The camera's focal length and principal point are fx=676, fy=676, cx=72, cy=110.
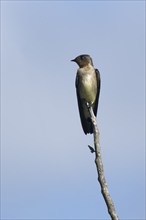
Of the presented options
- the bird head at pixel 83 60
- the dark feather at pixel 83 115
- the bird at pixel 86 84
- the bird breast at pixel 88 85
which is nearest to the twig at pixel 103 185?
the dark feather at pixel 83 115

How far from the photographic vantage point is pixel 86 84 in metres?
17.3

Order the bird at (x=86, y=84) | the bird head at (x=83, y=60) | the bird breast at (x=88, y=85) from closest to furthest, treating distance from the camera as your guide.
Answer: the bird at (x=86, y=84)
the bird breast at (x=88, y=85)
the bird head at (x=83, y=60)

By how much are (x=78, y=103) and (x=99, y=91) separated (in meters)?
1.12

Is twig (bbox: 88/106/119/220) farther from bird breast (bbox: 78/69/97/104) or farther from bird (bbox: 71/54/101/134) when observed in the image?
bird breast (bbox: 78/69/97/104)

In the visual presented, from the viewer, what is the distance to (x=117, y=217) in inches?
247

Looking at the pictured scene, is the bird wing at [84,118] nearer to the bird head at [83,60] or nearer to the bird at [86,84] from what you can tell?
the bird at [86,84]

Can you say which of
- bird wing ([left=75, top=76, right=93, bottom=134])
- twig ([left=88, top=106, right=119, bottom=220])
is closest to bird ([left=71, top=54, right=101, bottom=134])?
bird wing ([left=75, top=76, right=93, bottom=134])

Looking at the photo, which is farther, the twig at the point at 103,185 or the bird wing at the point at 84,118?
the bird wing at the point at 84,118

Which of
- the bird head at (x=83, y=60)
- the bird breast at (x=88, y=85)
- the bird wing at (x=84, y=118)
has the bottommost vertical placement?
the bird wing at (x=84, y=118)

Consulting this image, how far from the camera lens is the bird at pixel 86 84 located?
55.0 ft

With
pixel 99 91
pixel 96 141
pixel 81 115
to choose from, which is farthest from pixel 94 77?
pixel 96 141

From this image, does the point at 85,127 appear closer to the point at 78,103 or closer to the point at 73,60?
the point at 78,103

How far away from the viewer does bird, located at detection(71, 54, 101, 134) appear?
660 inches

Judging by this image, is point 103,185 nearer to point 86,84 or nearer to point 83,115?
point 83,115
